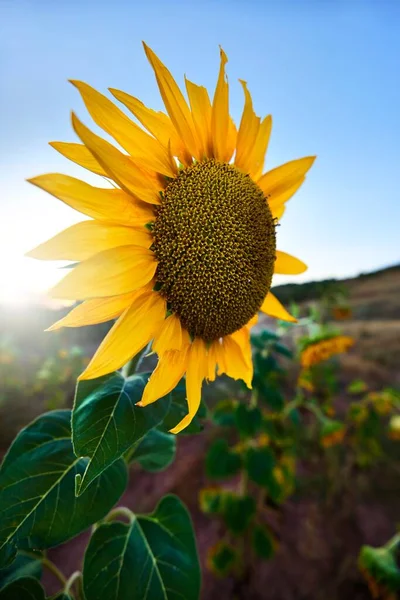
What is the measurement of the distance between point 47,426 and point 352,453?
10.5ft

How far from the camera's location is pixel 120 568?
0.82 meters

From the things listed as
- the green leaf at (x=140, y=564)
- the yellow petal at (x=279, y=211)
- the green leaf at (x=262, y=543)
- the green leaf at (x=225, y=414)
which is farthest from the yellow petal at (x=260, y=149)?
the green leaf at (x=262, y=543)

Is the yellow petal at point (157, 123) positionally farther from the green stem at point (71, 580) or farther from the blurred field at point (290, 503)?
the green stem at point (71, 580)

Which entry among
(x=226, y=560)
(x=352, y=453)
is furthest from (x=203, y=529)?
(x=352, y=453)

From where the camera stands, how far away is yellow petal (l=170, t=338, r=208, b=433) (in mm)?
734

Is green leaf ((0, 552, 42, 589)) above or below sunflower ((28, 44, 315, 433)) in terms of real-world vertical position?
below

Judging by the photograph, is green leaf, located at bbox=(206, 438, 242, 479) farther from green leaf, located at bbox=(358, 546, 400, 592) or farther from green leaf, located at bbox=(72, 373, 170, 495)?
green leaf, located at bbox=(72, 373, 170, 495)

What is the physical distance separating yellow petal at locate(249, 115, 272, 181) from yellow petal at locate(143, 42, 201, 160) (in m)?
0.16

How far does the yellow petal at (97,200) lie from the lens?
22.6 inches

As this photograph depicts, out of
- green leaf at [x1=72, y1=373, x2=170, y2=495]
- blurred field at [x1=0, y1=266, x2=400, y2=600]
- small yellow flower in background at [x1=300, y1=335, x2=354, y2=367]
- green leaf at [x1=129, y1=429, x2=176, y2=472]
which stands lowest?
blurred field at [x1=0, y1=266, x2=400, y2=600]

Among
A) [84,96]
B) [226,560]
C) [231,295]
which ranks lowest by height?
[226,560]

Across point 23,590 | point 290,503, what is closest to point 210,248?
point 23,590

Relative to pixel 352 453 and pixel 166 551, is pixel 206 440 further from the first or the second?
pixel 166 551

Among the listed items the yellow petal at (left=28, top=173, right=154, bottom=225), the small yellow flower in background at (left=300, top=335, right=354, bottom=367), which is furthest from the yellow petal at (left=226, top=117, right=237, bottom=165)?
the small yellow flower in background at (left=300, top=335, right=354, bottom=367)
